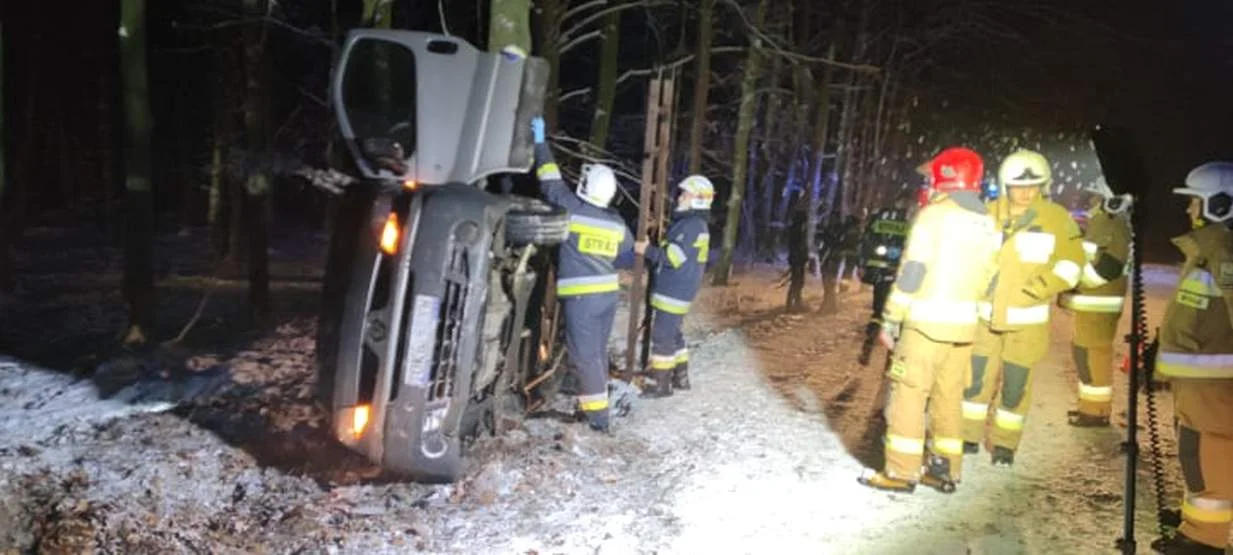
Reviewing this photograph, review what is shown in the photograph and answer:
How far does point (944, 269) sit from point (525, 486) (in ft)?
9.21

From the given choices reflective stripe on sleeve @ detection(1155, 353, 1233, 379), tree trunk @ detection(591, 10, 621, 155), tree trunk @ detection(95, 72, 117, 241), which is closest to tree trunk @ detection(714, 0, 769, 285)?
tree trunk @ detection(591, 10, 621, 155)

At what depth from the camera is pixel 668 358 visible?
7.79 meters

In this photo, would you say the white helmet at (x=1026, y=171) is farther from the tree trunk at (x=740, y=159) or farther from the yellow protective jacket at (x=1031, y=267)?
the tree trunk at (x=740, y=159)

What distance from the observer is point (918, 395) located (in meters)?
5.60

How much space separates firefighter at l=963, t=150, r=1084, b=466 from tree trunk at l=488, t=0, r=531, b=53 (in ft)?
16.6

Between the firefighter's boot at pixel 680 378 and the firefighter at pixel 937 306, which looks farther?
the firefighter's boot at pixel 680 378

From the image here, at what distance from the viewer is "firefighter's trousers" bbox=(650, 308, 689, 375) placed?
7648 millimetres

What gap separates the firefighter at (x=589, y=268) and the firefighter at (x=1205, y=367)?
3.35 meters

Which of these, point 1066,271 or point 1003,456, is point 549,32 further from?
point 1003,456

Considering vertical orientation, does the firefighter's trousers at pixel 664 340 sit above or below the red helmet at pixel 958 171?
below

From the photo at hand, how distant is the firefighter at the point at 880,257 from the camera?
815 cm

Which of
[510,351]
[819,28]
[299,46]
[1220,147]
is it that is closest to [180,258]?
[299,46]

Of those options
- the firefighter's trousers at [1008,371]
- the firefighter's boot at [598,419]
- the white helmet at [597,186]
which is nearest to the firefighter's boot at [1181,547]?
the firefighter's trousers at [1008,371]

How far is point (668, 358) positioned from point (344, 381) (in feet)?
11.9
